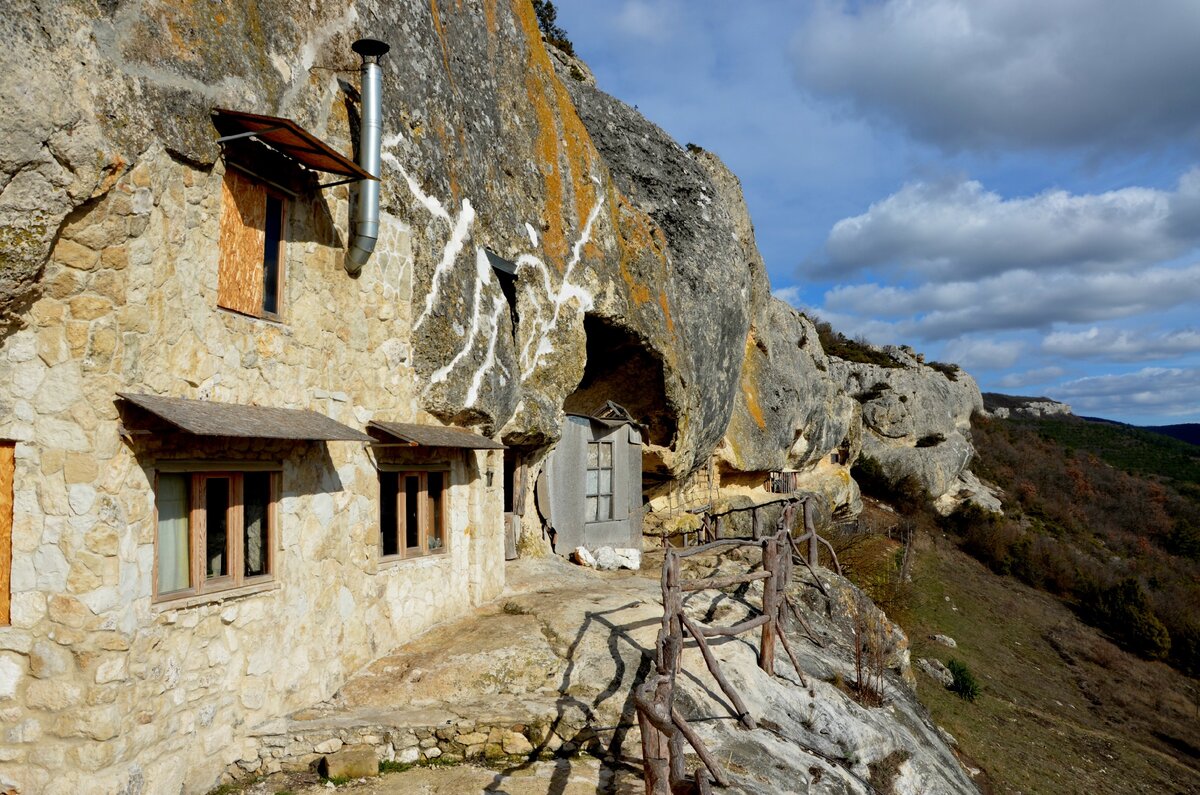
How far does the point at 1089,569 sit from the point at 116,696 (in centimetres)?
3912

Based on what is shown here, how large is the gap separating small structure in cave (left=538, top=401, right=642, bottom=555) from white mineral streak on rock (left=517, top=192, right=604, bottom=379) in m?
2.58

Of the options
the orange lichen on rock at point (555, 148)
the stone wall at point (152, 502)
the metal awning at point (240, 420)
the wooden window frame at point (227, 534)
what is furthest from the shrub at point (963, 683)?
the wooden window frame at point (227, 534)

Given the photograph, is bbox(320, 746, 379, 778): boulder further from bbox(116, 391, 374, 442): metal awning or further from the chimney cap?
the chimney cap

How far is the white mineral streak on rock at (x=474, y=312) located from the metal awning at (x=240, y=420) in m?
1.87

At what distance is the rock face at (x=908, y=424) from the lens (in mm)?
41688

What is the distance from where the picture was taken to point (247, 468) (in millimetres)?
6797

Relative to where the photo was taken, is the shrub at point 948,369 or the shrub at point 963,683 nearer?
the shrub at point 963,683

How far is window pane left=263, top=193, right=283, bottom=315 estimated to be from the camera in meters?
7.15

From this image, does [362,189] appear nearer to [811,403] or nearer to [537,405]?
[537,405]

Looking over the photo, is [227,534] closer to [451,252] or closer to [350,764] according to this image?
[350,764]

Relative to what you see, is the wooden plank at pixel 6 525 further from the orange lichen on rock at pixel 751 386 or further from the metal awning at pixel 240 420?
the orange lichen on rock at pixel 751 386

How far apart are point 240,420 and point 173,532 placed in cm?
98

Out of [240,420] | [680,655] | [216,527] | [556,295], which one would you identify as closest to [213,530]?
[216,527]

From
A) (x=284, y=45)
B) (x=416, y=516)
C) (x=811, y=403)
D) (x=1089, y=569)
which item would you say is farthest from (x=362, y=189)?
(x=1089, y=569)
